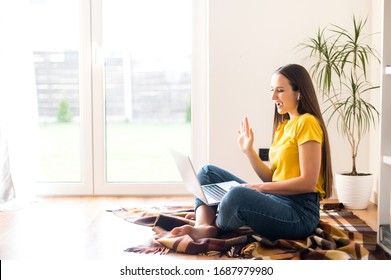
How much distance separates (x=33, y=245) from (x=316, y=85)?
7.42 ft

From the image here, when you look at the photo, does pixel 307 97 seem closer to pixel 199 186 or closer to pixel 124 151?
pixel 199 186

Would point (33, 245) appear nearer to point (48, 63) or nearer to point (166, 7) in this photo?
point (48, 63)

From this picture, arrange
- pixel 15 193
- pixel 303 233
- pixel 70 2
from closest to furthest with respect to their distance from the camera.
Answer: pixel 303 233 < pixel 15 193 < pixel 70 2

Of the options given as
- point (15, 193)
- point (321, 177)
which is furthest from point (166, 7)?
point (321, 177)

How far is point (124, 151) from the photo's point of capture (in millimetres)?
4461

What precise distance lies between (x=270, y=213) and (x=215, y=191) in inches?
16.1

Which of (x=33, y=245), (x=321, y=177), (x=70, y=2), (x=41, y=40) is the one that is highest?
(x=70, y=2)

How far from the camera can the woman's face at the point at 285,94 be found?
2.83 m

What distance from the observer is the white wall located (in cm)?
421

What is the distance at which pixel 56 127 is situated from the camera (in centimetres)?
445

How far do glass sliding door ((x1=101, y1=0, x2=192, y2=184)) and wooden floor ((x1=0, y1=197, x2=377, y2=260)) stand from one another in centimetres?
30

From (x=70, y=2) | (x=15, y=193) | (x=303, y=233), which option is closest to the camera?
(x=303, y=233)

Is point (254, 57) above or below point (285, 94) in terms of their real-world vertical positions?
above

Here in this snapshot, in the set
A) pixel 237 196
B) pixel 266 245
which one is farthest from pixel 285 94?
pixel 266 245
